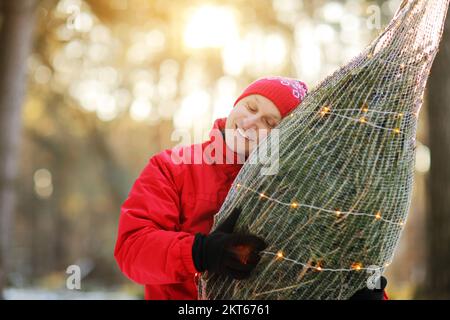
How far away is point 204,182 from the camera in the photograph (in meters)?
2.14

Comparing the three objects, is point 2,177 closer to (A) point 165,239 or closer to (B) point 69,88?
(A) point 165,239

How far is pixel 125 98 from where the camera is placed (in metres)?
19.6

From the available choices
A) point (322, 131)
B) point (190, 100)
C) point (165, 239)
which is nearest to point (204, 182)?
point (165, 239)

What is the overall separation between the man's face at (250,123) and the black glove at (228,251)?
300 millimetres

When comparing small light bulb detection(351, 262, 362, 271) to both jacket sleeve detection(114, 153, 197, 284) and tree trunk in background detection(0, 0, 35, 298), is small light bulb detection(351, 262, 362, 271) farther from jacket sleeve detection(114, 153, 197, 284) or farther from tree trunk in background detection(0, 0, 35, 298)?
tree trunk in background detection(0, 0, 35, 298)

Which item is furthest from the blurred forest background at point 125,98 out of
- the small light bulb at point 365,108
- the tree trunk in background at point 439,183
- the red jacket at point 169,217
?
the red jacket at point 169,217

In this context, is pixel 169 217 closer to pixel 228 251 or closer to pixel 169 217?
pixel 169 217

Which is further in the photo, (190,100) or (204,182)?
(190,100)

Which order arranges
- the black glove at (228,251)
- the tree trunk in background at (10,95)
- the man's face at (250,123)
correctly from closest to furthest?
the black glove at (228,251)
the man's face at (250,123)
the tree trunk in background at (10,95)

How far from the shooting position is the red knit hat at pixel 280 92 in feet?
6.98

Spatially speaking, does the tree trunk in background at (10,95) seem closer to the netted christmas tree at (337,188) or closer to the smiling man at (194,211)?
the smiling man at (194,211)

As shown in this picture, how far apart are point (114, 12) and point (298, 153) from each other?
8307 mm

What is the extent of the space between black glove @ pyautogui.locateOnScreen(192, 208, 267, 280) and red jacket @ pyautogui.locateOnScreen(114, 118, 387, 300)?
38mm

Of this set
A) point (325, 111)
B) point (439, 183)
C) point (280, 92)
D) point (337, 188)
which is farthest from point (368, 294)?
point (439, 183)
